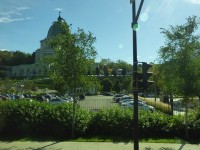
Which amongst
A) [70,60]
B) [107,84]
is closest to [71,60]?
[70,60]

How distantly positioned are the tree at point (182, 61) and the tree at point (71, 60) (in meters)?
3.55

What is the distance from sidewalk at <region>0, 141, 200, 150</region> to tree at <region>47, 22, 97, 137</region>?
62.4 inches

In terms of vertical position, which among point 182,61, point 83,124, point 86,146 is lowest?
point 86,146

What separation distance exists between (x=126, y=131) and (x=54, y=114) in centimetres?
354

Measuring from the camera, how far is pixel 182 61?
52.4 feet

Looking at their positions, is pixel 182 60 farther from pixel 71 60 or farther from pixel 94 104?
pixel 94 104

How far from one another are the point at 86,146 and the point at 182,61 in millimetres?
5738

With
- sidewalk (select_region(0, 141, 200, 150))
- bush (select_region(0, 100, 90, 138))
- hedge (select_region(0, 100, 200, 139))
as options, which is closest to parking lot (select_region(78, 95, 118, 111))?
hedge (select_region(0, 100, 200, 139))

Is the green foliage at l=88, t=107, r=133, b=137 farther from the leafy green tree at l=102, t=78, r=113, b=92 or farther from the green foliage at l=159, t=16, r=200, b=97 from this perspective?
the leafy green tree at l=102, t=78, r=113, b=92

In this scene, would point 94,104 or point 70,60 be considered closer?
point 70,60

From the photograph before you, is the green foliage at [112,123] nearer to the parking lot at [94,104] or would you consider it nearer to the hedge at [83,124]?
the hedge at [83,124]

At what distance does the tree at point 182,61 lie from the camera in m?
15.9

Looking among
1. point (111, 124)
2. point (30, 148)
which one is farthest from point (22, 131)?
point (111, 124)

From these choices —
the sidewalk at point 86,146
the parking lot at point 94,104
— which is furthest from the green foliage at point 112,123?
the parking lot at point 94,104
